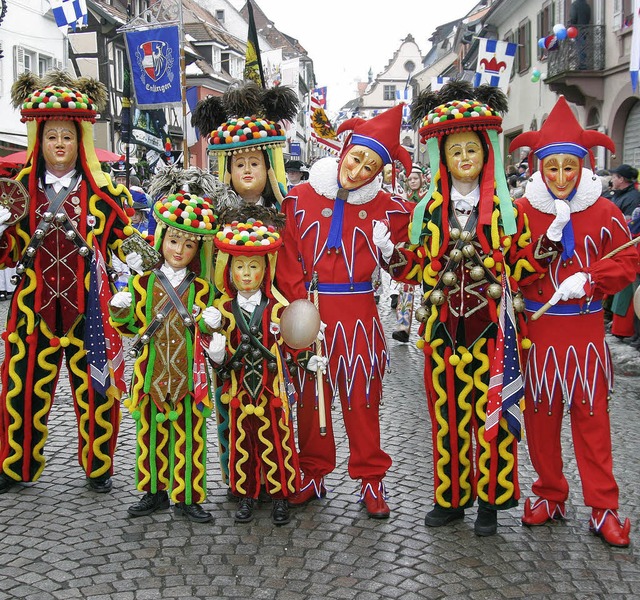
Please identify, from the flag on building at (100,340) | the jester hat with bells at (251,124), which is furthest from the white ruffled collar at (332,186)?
the flag on building at (100,340)

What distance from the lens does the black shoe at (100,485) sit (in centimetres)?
449

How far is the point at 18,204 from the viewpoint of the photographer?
4.33m

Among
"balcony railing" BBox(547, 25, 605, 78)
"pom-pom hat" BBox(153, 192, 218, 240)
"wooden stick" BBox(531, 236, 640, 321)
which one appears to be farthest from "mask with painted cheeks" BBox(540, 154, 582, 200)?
"balcony railing" BBox(547, 25, 605, 78)

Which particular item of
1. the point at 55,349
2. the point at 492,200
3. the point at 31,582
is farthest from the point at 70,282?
the point at 492,200

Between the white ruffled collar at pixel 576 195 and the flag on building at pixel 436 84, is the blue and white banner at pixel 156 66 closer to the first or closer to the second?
the flag on building at pixel 436 84

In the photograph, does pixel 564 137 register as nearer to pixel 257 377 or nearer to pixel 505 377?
pixel 505 377

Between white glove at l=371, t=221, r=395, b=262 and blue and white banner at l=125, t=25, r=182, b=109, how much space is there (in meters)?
7.50

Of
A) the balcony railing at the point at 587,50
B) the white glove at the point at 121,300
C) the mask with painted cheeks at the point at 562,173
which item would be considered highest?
the balcony railing at the point at 587,50

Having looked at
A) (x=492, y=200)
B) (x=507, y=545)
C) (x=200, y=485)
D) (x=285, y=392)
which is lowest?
(x=507, y=545)

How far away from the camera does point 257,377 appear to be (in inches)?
159

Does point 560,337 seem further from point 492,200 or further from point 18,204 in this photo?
point 18,204

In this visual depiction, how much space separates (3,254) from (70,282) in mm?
389

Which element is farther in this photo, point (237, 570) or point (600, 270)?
point (600, 270)

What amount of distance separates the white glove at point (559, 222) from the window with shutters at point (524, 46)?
20.4 metres
